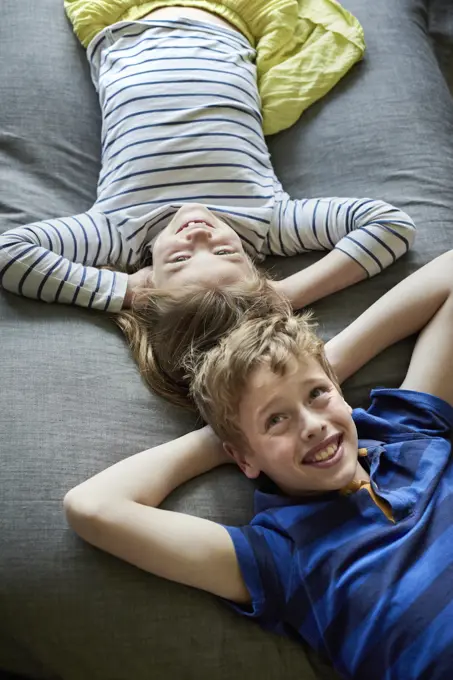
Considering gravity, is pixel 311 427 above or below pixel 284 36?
below

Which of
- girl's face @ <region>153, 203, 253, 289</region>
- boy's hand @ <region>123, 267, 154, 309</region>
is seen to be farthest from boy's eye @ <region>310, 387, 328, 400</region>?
boy's hand @ <region>123, 267, 154, 309</region>

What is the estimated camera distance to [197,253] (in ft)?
4.32

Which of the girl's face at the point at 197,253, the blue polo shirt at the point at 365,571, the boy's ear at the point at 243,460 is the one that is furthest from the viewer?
Answer: the girl's face at the point at 197,253

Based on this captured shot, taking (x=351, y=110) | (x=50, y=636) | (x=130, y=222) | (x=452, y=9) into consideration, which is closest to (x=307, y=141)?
(x=351, y=110)

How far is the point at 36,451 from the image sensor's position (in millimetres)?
1092

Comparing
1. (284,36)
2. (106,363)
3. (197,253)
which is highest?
(284,36)

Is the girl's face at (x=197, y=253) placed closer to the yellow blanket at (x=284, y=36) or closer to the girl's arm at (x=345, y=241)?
the girl's arm at (x=345, y=241)

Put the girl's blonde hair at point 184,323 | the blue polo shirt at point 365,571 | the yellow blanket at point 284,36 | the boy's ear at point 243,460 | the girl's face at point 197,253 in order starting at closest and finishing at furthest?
the blue polo shirt at point 365,571 < the boy's ear at point 243,460 < the girl's blonde hair at point 184,323 < the girl's face at point 197,253 < the yellow blanket at point 284,36

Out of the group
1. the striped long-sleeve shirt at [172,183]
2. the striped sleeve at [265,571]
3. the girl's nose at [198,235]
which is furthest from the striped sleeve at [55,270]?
the striped sleeve at [265,571]

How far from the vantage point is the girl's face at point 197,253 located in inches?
50.4

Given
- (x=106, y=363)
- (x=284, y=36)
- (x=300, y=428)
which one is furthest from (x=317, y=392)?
(x=284, y=36)

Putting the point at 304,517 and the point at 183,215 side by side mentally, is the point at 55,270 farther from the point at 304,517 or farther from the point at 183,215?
the point at 304,517

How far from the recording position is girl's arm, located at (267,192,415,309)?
→ 4.41 ft

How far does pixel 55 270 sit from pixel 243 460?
48 cm
